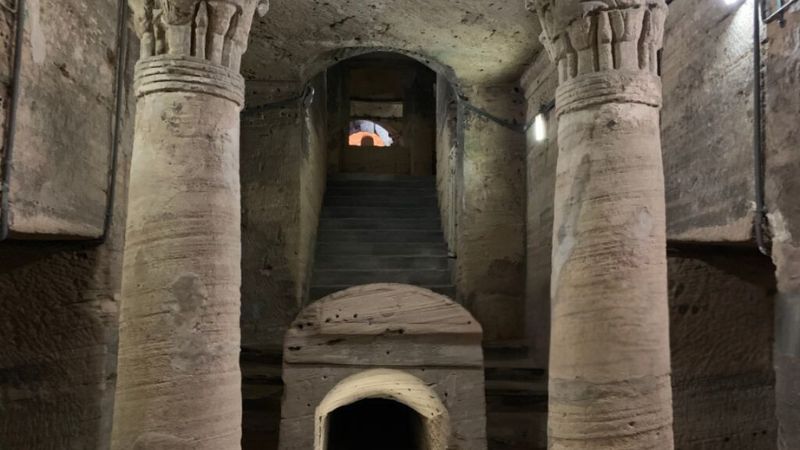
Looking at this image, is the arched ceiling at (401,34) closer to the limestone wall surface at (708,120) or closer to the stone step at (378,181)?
the limestone wall surface at (708,120)

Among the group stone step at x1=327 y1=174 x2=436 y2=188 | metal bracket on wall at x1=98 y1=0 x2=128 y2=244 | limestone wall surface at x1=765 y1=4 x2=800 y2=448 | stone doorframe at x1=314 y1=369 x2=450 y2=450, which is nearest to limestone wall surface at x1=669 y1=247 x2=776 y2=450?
limestone wall surface at x1=765 y1=4 x2=800 y2=448

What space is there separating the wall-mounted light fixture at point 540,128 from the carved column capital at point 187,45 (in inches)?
152

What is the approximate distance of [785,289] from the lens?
3.25 metres

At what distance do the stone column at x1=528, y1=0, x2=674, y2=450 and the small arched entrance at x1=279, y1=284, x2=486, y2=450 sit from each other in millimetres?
1806

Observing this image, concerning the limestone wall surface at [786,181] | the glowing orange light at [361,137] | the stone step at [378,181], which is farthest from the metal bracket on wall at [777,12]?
the glowing orange light at [361,137]

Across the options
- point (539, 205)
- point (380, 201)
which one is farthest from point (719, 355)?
point (380, 201)

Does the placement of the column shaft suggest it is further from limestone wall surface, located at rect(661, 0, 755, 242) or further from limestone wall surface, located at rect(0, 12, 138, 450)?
limestone wall surface, located at rect(661, 0, 755, 242)

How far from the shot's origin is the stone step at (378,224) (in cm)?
923

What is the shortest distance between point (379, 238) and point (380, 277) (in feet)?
3.74

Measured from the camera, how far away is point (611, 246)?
10.1 feet

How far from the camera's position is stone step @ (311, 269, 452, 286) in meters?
7.82

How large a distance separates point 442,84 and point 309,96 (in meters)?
2.47

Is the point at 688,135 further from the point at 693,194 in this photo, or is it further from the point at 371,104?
the point at 371,104

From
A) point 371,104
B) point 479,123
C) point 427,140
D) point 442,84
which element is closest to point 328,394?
point 479,123
